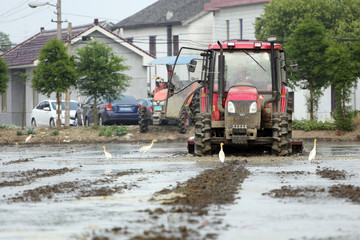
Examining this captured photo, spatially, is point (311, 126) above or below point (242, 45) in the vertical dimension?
below

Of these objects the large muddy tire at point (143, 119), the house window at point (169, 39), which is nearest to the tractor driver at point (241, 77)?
the large muddy tire at point (143, 119)

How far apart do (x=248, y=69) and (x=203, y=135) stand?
6.65 feet

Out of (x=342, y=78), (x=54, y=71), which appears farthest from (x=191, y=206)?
(x=54, y=71)

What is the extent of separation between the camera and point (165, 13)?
73.4 metres

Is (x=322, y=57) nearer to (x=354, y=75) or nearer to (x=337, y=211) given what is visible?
(x=354, y=75)

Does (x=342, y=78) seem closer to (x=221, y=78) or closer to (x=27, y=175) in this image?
(x=221, y=78)

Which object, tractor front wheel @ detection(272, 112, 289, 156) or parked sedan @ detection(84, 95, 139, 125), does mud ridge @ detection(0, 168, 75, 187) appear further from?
parked sedan @ detection(84, 95, 139, 125)

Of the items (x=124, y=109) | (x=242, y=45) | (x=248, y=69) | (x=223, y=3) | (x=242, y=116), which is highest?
(x=223, y=3)

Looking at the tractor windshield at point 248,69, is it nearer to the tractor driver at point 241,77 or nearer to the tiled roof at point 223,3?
the tractor driver at point 241,77

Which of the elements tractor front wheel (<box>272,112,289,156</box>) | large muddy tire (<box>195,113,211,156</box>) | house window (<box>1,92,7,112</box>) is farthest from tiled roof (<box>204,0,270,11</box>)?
tractor front wheel (<box>272,112,289,156</box>)

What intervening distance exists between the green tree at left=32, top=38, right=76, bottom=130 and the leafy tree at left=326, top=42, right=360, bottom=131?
11004 mm

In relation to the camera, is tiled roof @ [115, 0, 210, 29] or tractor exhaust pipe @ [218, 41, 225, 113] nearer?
tractor exhaust pipe @ [218, 41, 225, 113]

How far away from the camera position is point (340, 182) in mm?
12719

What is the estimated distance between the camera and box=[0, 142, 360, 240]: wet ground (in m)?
7.98
